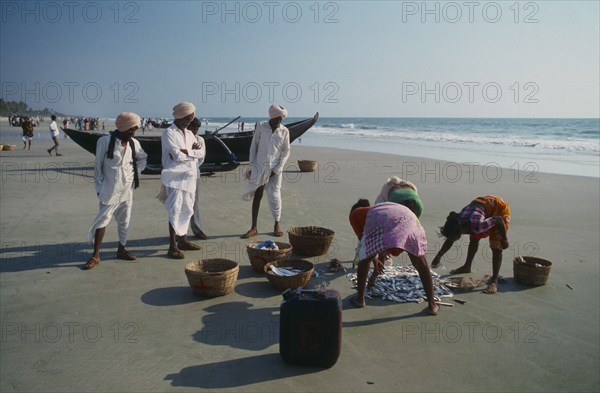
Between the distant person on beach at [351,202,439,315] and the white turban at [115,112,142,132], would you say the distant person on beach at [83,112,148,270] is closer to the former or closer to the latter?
the white turban at [115,112,142,132]

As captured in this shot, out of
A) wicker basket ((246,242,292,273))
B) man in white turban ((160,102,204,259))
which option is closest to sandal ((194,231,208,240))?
man in white turban ((160,102,204,259))

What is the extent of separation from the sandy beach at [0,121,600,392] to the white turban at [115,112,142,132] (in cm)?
163

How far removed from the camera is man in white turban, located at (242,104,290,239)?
6062 mm

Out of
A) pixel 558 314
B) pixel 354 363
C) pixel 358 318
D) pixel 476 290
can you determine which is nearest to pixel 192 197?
pixel 358 318

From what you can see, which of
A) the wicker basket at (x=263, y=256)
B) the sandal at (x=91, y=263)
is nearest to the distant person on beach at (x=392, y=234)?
the wicker basket at (x=263, y=256)

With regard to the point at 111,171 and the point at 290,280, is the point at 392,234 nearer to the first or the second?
the point at 290,280

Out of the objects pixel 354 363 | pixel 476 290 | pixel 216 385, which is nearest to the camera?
pixel 216 385

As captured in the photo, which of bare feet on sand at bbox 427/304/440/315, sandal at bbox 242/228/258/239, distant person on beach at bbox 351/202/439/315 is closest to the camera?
distant person on beach at bbox 351/202/439/315

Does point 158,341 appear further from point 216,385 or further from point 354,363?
point 354,363

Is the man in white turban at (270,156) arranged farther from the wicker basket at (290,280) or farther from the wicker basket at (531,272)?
the wicker basket at (531,272)

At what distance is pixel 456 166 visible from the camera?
14797 mm

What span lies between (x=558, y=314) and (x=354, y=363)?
2218mm

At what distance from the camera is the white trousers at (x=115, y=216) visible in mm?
4764

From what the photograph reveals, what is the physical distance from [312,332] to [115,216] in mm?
3159
